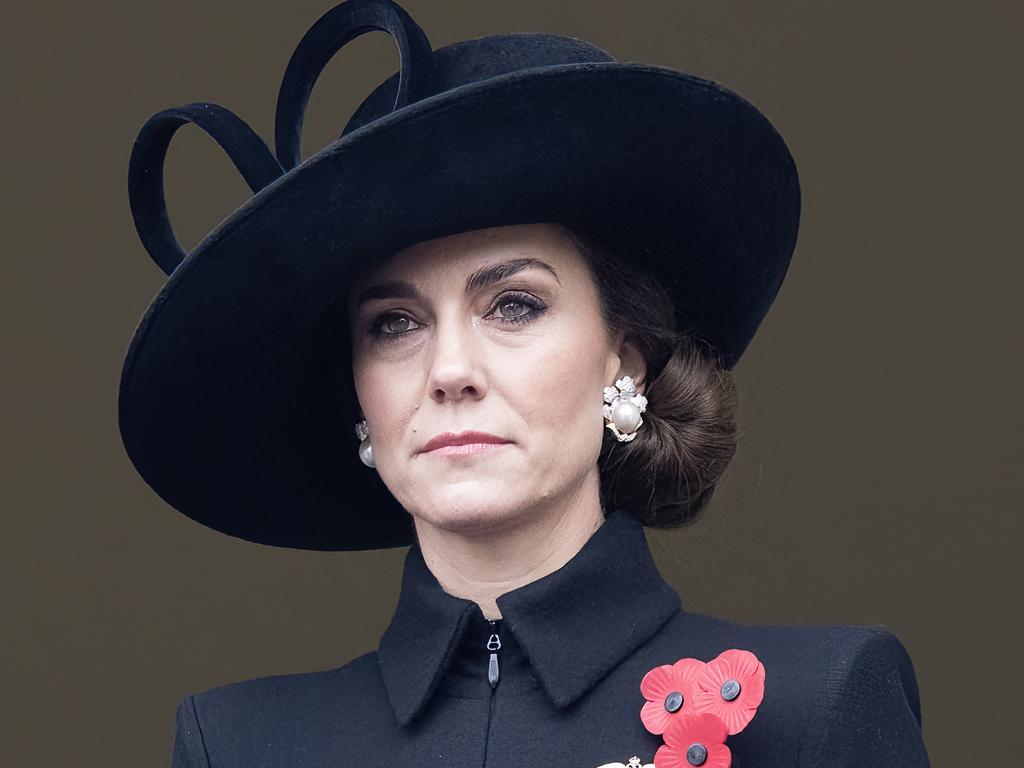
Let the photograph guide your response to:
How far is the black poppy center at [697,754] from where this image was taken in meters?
3.06

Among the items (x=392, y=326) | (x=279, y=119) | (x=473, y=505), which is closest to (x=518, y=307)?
(x=392, y=326)

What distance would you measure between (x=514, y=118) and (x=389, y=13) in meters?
0.34

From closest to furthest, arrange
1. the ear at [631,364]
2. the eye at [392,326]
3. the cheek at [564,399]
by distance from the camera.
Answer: the cheek at [564,399]
the eye at [392,326]
the ear at [631,364]

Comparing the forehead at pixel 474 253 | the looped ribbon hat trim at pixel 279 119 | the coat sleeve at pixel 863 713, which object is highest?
the looped ribbon hat trim at pixel 279 119

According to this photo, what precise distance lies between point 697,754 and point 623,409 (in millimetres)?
645

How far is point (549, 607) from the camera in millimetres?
3332

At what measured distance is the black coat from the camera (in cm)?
314

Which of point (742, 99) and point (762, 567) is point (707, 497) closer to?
point (762, 567)

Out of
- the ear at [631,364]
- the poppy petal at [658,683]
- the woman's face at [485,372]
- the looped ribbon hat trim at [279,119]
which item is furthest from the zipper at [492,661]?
the looped ribbon hat trim at [279,119]

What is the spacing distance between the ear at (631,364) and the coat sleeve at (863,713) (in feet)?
1.99

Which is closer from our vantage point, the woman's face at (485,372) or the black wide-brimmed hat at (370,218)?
the black wide-brimmed hat at (370,218)

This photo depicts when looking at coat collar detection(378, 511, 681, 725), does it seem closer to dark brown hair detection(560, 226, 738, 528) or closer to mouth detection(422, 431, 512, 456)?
dark brown hair detection(560, 226, 738, 528)

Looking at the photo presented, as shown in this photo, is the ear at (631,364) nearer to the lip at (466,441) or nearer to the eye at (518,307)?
the eye at (518,307)

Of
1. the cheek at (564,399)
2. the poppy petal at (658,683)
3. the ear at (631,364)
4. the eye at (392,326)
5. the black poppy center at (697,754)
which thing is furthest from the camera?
the ear at (631,364)
